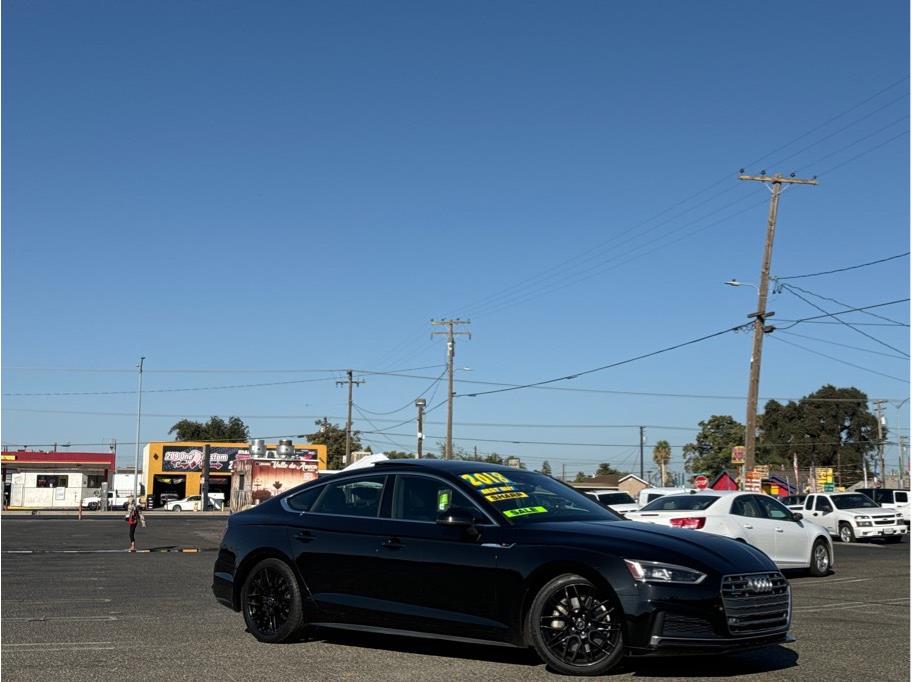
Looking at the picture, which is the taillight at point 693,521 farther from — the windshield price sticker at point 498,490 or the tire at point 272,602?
the tire at point 272,602

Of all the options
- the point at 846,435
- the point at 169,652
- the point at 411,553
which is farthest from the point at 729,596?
the point at 846,435

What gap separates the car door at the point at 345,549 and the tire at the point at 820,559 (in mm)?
11344

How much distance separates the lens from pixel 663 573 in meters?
7.21

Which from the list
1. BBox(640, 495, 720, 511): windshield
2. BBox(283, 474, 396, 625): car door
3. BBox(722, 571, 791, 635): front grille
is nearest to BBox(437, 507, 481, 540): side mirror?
BBox(283, 474, 396, 625): car door

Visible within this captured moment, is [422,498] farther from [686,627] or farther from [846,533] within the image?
[846,533]

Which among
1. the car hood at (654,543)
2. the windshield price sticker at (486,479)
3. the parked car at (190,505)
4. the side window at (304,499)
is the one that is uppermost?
the windshield price sticker at (486,479)

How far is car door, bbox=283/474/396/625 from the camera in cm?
838

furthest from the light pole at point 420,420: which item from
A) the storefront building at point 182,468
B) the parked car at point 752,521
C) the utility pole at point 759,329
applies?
the parked car at point 752,521

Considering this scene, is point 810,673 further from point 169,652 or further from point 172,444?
point 172,444

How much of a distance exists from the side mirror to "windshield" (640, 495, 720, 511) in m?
10.1

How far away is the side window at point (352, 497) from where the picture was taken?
875 centimetres

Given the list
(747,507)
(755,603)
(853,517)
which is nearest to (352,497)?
(755,603)

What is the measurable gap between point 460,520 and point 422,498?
61 cm

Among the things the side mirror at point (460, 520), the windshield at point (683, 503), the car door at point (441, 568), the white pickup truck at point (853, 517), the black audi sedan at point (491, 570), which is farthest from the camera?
the white pickup truck at point (853, 517)
